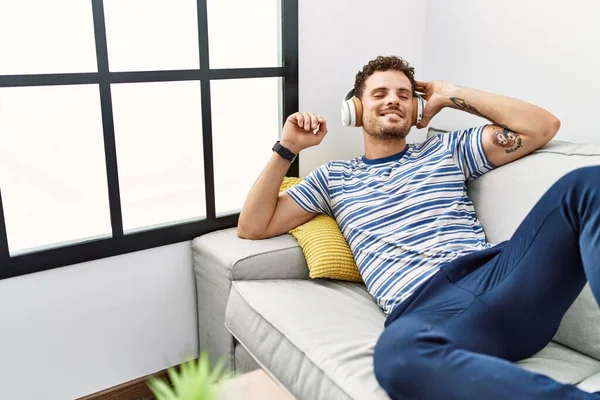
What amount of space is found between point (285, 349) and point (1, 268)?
884 millimetres

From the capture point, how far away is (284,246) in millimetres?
1865

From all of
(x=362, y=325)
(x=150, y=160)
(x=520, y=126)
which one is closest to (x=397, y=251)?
(x=362, y=325)

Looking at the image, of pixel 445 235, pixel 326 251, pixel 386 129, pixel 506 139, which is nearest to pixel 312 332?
pixel 326 251

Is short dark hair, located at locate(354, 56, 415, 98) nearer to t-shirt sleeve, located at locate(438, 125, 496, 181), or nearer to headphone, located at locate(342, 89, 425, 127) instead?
headphone, located at locate(342, 89, 425, 127)

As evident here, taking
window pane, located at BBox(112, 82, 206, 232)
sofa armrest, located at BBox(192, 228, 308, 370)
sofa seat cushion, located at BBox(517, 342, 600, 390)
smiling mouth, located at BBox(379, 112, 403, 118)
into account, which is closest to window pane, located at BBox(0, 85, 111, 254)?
window pane, located at BBox(112, 82, 206, 232)

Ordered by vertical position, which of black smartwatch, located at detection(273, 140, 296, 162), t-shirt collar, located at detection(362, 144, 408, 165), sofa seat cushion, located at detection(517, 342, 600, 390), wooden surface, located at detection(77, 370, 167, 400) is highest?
black smartwatch, located at detection(273, 140, 296, 162)

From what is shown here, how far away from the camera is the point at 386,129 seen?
1881mm

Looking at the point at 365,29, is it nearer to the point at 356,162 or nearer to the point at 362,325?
the point at 356,162

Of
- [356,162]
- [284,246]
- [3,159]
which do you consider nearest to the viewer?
[3,159]

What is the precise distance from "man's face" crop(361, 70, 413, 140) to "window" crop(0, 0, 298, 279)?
37 centimetres

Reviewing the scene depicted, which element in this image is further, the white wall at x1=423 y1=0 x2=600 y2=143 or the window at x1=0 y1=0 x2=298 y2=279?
the white wall at x1=423 y1=0 x2=600 y2=143

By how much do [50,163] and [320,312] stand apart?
3.22 feet

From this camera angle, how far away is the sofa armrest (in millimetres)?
1797

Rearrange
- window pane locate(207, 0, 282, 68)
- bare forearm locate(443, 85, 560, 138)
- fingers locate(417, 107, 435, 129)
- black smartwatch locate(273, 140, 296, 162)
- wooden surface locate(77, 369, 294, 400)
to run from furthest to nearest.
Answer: window pane locate(207, 0, 282, 68) < fingers locate(417, 107, 435, 129) < black smartwatch locate(273, 140, 296, 162) < bare forearm locate(443, 85, 560, 138) < wooden surface locate(77, 369, 294, 400)
